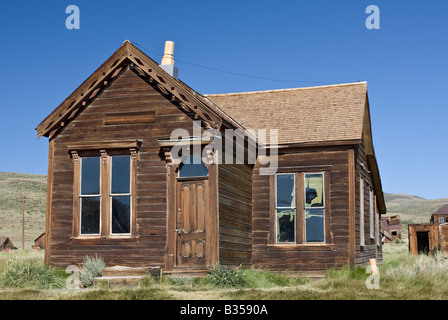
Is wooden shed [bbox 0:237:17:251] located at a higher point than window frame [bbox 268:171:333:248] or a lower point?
lower

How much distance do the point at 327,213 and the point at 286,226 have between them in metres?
1.27

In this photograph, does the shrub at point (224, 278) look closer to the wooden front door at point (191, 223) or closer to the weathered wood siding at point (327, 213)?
the wooden front door at point (191, 223)

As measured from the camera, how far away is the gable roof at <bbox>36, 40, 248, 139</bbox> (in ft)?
50.2

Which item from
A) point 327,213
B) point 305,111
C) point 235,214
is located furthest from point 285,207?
point 305,111

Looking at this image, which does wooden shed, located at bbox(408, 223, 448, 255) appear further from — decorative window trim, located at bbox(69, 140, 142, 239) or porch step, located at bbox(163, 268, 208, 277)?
decorative window trim, located at bbox(69, 140, 142, 239)

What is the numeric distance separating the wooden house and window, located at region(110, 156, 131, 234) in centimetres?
3

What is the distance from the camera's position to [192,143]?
15203 millimetres

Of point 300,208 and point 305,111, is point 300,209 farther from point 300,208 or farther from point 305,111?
point 305,111

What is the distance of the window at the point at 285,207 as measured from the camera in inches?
708

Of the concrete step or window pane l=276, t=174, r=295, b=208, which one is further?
window pane l=276, t=174, r=295, b=208

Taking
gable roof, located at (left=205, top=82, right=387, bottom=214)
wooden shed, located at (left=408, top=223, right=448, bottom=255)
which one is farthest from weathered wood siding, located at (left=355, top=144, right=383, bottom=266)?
wooden shed, located at (left=408, top=223, right=448, bottom=255)
